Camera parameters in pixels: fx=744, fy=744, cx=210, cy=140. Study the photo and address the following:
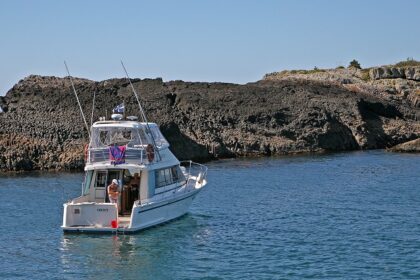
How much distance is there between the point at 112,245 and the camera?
31.2m

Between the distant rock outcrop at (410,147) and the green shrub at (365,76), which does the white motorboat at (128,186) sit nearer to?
the distant rock outcrop at (410,147)

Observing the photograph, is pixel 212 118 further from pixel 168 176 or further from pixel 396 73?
pixel 396 73

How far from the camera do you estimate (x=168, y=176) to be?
122 ft

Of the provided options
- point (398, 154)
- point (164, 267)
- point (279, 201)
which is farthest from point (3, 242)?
point (398, 154)

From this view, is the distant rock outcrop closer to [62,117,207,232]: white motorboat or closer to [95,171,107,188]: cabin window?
[62,117,207,232]: white motorboat

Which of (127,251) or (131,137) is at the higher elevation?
(131,137)

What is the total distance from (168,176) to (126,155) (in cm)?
312

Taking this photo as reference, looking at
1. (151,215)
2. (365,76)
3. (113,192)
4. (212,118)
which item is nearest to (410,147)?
(212,118)

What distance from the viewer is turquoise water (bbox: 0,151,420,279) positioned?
26.9m

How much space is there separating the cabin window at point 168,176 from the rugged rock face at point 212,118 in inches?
884

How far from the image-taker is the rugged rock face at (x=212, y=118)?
61781 mm

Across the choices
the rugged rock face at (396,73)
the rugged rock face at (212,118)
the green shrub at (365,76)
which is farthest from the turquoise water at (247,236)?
the green shrub at (365,76)

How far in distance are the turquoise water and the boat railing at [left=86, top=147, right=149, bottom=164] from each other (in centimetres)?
336

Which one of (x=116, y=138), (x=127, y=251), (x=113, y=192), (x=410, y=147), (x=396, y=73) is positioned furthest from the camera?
(x=396, y=73)
